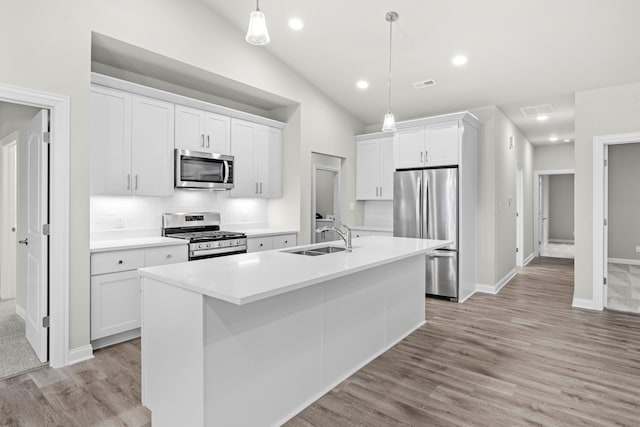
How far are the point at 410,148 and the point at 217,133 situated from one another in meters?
2.73

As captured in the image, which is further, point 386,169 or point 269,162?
point 386,169

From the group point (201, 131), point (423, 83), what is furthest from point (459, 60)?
point (201, 131)

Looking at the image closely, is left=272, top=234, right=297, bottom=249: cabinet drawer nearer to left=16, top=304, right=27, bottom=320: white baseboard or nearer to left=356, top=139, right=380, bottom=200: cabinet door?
left=356, top=139, right=380, bottom=200: cabinet door

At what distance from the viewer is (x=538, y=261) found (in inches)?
321

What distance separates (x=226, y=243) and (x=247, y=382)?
240cm

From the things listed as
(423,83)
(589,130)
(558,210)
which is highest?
(423,83)

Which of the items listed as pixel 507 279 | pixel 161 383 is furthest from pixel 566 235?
pixel 161 383

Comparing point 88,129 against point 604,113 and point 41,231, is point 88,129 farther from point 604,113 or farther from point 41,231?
point 604,113

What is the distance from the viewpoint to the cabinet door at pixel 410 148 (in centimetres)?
522

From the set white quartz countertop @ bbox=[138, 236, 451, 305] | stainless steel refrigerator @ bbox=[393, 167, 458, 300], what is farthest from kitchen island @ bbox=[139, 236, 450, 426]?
stainless steel refrigerator @ bbox=[393, 167, 458, 300]

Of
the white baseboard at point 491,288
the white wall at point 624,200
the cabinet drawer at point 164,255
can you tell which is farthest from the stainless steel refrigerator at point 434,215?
the white wall at point 624,200

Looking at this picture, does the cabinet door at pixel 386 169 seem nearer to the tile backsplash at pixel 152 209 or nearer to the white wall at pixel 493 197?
the white wall at pixel 493 197

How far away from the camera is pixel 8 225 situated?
4707mm

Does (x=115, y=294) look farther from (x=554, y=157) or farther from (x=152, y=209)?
(x=554, y=157)
